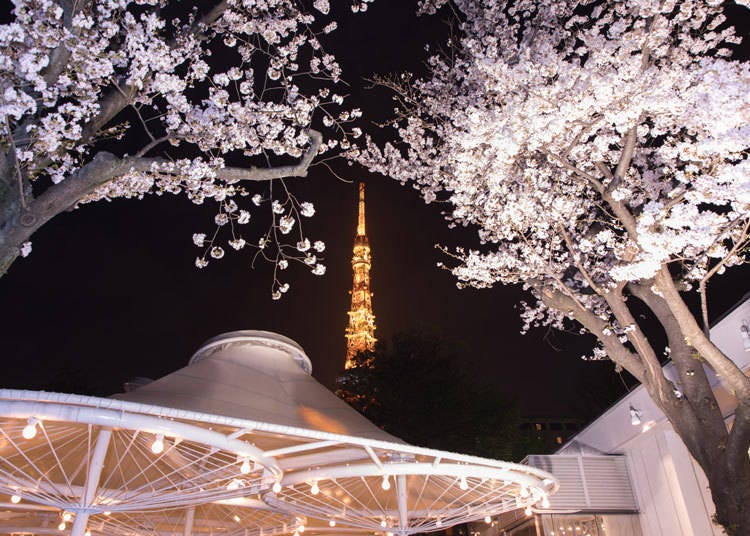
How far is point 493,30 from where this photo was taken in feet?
29.8

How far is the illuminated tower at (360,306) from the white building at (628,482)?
31297mm

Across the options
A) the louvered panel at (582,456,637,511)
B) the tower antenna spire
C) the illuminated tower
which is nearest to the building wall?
the louvered panel at (582,456,637,511)

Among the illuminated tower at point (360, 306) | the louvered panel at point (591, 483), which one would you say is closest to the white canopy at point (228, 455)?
the louvered panel at point (591, 483)

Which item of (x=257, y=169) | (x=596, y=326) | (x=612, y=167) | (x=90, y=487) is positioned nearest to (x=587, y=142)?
(x=612, y=167)

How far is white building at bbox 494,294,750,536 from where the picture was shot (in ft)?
28.5

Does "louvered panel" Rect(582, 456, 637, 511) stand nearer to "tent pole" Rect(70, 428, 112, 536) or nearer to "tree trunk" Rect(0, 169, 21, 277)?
"tent pole" Rect(70, 428, 112, 536)

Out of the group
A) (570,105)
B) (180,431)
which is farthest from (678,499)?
(180,431)

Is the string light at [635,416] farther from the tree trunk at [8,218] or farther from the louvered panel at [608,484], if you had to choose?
the tree trunk at [8,218]

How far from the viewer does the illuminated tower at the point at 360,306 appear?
45.5 metres

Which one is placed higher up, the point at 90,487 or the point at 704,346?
the point at 704,346

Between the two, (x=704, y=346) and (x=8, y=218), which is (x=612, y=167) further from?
(x=8, y=218)

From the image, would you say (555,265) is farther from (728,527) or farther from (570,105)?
(728,527)

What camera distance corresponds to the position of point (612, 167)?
29.3ft

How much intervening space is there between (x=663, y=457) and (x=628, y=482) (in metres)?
1.19
